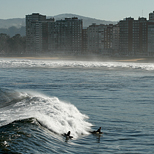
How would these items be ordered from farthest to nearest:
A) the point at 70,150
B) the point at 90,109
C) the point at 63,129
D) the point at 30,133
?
the point at 90,109, the point at 63,129, the point at 30,133, the point at 70,150

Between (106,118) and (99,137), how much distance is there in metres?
4.24

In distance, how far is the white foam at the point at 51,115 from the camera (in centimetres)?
1794

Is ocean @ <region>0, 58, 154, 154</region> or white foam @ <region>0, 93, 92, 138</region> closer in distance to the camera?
ocean @ <region>0, 58, 154, 154</region>

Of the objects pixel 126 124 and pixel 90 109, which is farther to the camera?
pixel 90 109

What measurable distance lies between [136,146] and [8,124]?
224 inches

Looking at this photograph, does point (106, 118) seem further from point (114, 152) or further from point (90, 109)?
point (114, 152)

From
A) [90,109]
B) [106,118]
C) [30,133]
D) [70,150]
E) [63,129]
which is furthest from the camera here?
[90,109]

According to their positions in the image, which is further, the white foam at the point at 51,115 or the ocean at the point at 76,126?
the white foam at the point at 51,115

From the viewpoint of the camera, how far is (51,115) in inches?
782

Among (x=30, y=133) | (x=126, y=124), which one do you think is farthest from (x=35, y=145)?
(x=126, y=124)

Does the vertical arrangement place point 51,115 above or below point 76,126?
above

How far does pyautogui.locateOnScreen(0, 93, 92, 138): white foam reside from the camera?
17.9 meters

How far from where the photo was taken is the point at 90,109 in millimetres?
24234

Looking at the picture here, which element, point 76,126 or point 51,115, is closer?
point 76,126
